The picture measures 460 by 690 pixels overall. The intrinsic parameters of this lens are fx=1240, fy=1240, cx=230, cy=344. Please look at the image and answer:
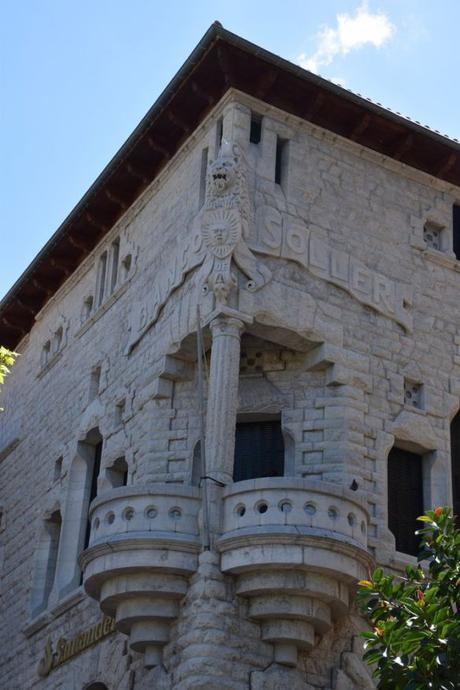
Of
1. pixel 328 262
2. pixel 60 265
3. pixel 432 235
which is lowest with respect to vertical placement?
pixel 328 262

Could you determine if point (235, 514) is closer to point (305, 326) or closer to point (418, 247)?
point (305, 326)

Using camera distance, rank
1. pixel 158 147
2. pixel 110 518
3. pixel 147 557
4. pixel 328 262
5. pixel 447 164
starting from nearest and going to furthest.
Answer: pixel 147 557 < pixel 110 518 < pixel 328 262 < pixel 447 164 < pixel 158 147

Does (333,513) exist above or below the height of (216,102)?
below

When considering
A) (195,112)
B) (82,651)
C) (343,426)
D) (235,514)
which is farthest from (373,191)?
(82,651)

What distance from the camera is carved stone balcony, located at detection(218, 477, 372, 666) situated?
15969 mm

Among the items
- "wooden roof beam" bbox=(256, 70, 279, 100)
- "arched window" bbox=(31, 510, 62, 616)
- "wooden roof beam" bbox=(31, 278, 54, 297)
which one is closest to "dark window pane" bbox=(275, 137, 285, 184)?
"wooden roof beam" bbox=(256, 70, 279, 100)

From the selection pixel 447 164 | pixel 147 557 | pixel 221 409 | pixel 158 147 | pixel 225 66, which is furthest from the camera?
pixel 158 147

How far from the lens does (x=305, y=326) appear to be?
18609 mm

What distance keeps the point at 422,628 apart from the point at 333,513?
Result: 14.2 ft

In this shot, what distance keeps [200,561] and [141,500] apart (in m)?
1.24

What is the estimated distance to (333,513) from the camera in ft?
54.1

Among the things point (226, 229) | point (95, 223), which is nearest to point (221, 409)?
point (226, 229)

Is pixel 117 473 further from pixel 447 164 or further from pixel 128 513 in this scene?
pixel 447 164

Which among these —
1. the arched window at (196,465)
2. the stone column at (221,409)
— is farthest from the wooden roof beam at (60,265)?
the stone column at (221,409)
